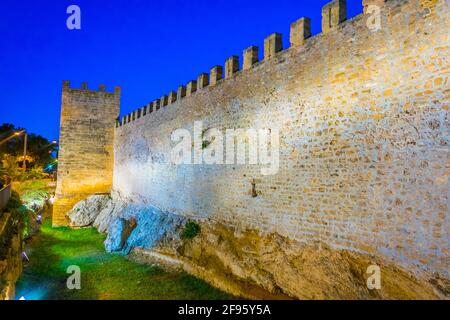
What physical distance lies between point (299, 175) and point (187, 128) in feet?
18.1

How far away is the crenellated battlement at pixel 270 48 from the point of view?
6.33 meters

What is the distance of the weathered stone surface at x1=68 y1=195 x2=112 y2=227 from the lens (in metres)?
17.5

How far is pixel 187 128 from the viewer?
11414 millimetres

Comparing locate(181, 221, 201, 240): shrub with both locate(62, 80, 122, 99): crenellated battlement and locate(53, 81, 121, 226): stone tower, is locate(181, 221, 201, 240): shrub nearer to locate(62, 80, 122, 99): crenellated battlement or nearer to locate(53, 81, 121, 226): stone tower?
locate(53, 81, 121, 226): stone tower

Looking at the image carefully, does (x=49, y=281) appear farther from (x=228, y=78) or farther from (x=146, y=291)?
(x=228, y=78)

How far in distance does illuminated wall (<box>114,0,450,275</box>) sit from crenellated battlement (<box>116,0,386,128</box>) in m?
0.05

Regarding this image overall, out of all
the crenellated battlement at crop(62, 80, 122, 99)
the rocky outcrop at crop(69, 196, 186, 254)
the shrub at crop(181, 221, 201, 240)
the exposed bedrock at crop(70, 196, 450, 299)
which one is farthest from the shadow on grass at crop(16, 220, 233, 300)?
the crenellated battlement at crop(62, 80, 122, 99)

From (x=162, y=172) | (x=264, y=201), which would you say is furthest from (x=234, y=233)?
(x=162, y=172)

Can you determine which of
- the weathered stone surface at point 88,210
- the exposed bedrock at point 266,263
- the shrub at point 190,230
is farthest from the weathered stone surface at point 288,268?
the weathered stone surface at point 88,210

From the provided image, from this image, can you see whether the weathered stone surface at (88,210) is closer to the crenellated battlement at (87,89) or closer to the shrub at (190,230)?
the crenellated battlement at (87,89)

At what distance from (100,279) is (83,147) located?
11.8 m

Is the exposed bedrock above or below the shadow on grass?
above

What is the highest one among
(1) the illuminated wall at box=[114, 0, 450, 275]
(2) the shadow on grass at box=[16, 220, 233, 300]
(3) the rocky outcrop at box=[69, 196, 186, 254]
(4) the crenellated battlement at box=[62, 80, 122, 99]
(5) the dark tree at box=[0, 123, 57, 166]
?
(4) the crenellated battlement at box=[62, 80, 122, 99]

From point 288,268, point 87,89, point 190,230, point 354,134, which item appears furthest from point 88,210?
point 354,134
